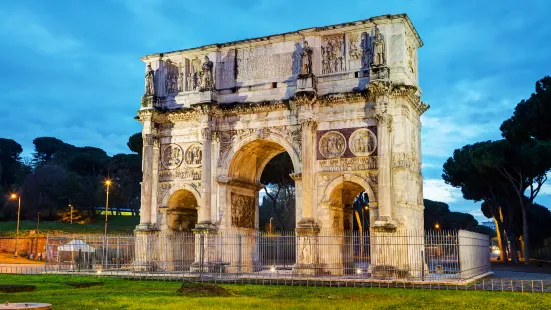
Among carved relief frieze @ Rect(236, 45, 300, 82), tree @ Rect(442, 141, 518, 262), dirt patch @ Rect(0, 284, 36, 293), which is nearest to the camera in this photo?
dirt patch @ Rect(0, 284, 36, 293)

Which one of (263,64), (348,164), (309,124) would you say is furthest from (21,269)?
(348,164)

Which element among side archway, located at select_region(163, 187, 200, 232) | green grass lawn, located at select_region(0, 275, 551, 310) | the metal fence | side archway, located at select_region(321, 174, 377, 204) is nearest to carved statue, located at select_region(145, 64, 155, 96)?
side archway, located at select_region(163, 187, 200, 232)

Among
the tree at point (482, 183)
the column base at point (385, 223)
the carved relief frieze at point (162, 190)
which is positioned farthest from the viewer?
the tree at point (482, 183)

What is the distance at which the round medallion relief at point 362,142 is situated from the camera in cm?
2262

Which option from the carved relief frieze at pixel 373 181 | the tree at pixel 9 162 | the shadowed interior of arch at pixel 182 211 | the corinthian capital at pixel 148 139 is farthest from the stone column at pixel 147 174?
the tree at pixel 9 162

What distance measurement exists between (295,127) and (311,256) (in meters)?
5.33

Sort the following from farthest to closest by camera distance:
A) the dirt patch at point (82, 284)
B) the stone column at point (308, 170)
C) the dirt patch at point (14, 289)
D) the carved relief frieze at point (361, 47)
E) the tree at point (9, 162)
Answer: the tree at point (9, 162) → the carved relief frieze at point (361, 47) → the stone column at point (308, 170) → the dirt patch at point (82, 284) → the dirt patch at point (14, 289)

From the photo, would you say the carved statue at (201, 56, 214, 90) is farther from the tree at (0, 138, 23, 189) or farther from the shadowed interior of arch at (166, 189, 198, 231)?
the tree at (0, 138, 23, 189)

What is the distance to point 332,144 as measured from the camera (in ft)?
76.8

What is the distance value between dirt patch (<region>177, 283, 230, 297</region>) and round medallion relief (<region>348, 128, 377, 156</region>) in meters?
9.32

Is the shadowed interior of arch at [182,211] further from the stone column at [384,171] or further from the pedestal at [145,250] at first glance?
the stone column at [384,171]

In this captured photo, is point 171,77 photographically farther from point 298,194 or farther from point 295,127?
point 298,194

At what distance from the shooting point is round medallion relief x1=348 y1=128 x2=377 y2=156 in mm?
22625

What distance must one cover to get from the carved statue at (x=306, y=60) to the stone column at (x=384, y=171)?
11.4 ft
